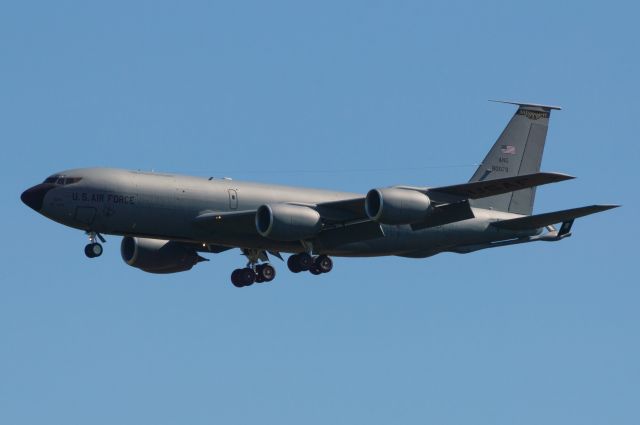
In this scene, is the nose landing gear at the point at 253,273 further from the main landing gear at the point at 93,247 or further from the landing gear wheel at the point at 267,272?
the main landing gear at the point at 93,247

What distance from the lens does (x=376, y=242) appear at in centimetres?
6306

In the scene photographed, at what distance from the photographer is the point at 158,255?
65.6m

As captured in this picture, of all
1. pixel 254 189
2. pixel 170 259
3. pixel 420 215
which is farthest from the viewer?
pixel 170 259

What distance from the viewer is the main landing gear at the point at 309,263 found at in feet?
200

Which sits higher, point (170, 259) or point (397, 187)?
point (397, 187)

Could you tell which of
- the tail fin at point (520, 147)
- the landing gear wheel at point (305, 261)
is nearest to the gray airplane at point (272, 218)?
the landing gear wheel at point (305, 261)

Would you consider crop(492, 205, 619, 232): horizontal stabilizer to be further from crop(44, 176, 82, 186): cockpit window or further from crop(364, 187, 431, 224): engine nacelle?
crop(44, 176, 82, 186): cockpit window

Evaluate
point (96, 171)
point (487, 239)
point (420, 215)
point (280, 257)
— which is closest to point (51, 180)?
point (96, 171)

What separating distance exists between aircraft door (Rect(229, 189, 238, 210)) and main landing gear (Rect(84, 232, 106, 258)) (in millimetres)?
5601

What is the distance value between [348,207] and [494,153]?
11838 mm

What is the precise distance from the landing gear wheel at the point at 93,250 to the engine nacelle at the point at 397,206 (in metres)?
11.0

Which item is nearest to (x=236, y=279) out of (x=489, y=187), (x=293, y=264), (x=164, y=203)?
(x=293, y=264)

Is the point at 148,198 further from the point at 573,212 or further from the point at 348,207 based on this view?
the point at 573,212

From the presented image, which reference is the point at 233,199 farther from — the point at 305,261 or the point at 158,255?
the point at 158,255
